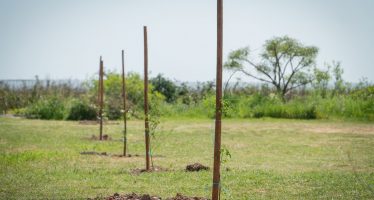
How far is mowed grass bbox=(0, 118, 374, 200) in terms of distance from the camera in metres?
10.0

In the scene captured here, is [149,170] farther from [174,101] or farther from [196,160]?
[174,101]

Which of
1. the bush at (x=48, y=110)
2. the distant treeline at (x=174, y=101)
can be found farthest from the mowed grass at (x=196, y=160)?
the bush at (x=48, y=110)

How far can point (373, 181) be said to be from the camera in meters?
10.7

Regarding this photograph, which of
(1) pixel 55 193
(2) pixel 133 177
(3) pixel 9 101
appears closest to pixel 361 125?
(2) pixel 133 177

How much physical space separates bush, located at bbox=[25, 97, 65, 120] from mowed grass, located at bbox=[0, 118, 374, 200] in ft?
24.2

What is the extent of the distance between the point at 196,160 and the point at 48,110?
1877 cm

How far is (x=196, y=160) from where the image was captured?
14445 mm

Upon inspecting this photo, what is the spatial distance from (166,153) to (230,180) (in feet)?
17.0

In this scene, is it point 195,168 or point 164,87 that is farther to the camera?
point 164,87

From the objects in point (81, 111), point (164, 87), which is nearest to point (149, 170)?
point (81, 111)

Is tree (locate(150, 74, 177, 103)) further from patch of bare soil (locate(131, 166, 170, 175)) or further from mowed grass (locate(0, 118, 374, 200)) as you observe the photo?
patch of bare soil (locate(131, 166, 170, 175))

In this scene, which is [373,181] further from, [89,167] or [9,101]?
[9,101]

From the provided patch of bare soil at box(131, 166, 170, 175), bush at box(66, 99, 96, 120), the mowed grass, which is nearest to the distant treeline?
bush at box(66, 99, 96, 120)

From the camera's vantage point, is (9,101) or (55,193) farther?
(9,101)
